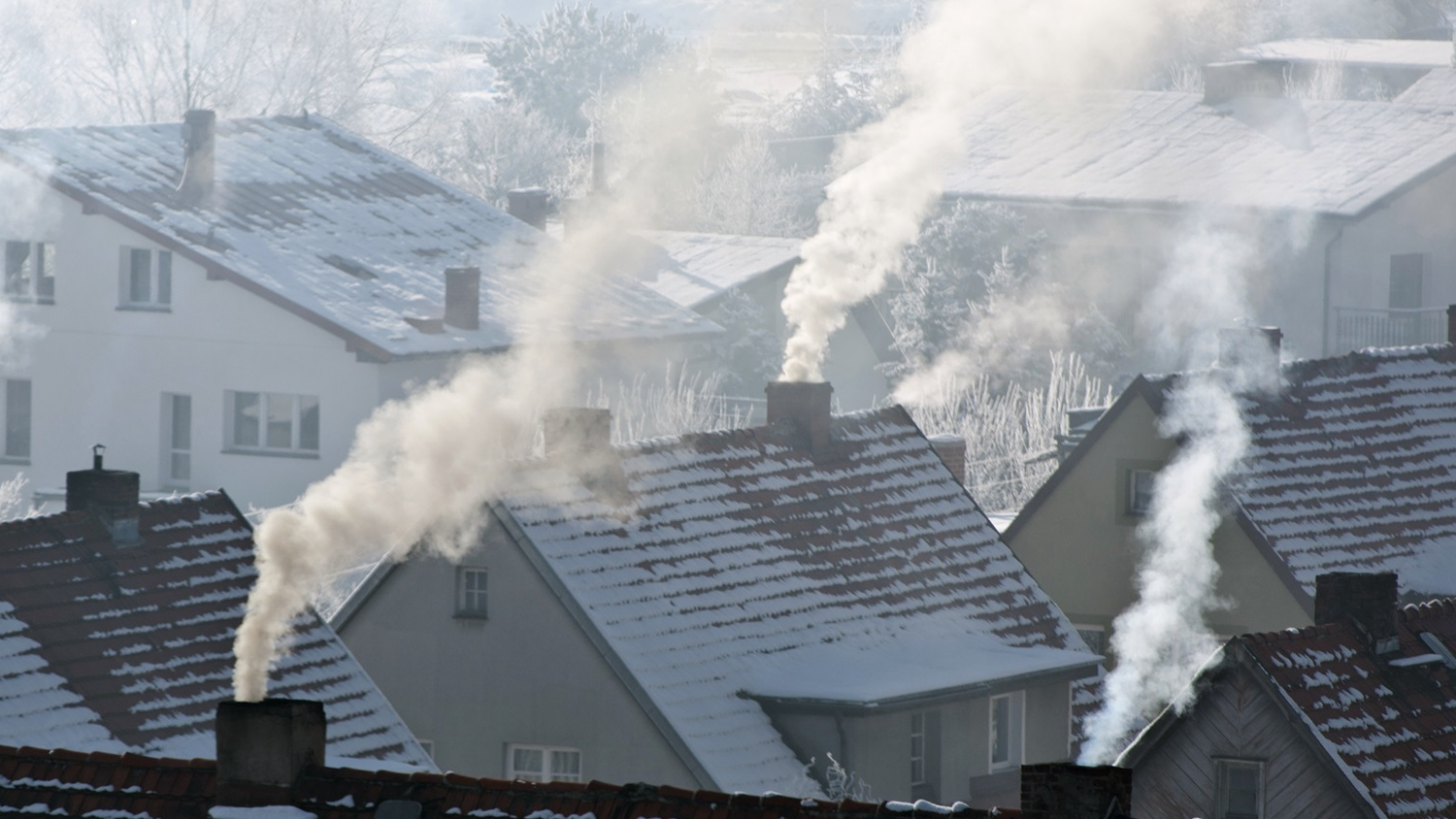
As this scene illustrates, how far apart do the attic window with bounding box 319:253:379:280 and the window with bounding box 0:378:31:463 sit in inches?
240

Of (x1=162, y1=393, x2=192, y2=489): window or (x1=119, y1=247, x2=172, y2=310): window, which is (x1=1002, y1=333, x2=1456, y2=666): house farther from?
(x1=119, y1=247, x2=172, y2=310): window

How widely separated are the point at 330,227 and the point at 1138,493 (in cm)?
2200

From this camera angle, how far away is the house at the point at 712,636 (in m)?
23.1

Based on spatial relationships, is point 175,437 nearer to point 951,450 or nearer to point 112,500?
point 951,450

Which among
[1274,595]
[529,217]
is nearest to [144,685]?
[1274,595]

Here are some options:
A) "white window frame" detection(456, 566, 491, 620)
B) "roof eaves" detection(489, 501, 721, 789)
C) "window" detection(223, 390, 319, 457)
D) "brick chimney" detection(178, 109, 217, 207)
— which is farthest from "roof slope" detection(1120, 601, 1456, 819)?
"brick chimney" detection(178, 109, 217, 207)

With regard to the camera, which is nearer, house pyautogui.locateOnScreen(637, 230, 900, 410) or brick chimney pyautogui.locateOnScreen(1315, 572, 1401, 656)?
brick chimney pyautogui.locateOnScreen(1315, 572, 1401, 656)

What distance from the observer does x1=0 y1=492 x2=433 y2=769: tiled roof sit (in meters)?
17.6

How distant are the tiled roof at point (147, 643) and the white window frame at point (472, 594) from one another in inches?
161

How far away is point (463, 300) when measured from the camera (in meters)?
44.0

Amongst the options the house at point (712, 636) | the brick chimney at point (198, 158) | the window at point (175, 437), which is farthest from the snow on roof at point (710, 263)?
the house at point (712, 636)

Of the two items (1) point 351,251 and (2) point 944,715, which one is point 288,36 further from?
(2) point 944,715

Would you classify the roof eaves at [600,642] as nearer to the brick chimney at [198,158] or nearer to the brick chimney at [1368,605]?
the brick chimney at [1368,605]

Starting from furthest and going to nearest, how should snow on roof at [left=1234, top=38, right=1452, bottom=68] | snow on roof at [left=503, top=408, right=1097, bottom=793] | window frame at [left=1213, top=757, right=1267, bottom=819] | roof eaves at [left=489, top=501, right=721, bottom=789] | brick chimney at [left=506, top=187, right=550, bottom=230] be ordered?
snow on roof at [left=1234, top=38, right=1452, bottom=68], brick chimney at [left=506, top=187, right=550, bottom=230], snow on roof at [left=503, top=408, right=1097, bottom=793], roof eaves at [left=489, top=501, right=721, bottom=789], window frame at [left=1213, top=757, right=1267, bottom=819]
